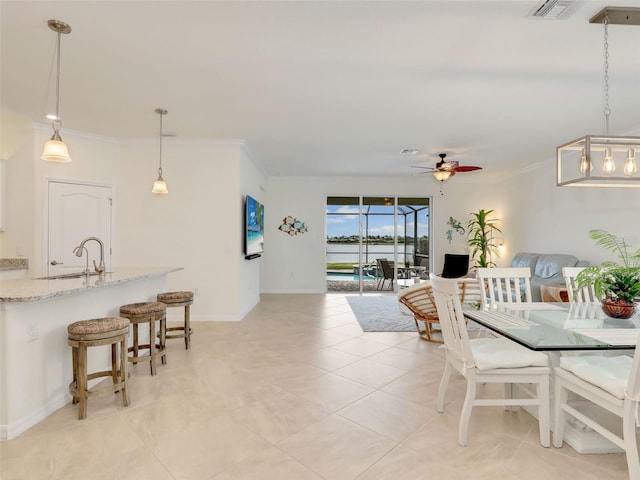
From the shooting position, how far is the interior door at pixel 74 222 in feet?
14.9

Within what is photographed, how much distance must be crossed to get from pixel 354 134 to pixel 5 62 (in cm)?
366

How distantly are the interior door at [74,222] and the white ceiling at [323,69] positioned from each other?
2.79ft

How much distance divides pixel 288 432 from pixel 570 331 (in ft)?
6.23

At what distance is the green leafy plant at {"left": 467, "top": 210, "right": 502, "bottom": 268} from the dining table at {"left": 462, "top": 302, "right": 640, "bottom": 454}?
531 centimetres

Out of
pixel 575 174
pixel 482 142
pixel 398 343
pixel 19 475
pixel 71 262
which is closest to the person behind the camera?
pixel 19 475

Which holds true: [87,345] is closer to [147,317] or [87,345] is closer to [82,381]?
[82,381]

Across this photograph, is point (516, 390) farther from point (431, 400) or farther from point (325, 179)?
point (325, 179)

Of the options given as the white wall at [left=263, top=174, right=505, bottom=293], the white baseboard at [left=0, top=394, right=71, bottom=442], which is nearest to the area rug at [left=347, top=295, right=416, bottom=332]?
the white wall at [left=263, top=174, right=505, bottom=293]

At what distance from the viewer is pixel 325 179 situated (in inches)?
318

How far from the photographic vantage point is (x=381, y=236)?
8359 millimetres

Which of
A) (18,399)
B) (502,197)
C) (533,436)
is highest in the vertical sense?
(502,197)

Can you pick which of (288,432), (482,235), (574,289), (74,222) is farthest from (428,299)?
(74,222)

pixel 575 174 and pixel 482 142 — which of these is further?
pixel 575 174

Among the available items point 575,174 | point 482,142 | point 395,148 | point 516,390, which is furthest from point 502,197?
point 516,390
